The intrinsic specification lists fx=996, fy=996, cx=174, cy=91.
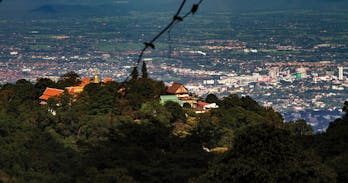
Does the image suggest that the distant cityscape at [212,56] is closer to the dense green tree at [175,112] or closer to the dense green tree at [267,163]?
the dense green tree at [175,112]

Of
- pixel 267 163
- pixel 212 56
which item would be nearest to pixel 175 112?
pixel 267 163

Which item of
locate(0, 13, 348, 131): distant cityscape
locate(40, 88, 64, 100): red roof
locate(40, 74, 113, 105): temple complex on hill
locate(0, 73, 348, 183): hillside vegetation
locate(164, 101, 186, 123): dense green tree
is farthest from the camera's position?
locate(0, 13, 348, 131): distant cityscape

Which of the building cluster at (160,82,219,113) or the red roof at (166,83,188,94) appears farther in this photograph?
the red roof at (166,83,188,94)

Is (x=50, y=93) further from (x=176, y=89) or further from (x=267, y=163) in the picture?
(x=267, y=163)

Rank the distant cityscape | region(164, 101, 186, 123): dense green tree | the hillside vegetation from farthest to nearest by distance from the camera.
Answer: the distant cityscape, region(164, 101, 186, 123): dense green tree, the hillside vegetation

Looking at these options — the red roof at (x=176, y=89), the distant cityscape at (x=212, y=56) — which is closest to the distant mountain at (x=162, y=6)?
the distant cityscape at (x=212, y=56)

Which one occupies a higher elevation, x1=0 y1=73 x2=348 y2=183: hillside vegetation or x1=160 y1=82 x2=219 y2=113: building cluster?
x1=0 y1=73 x2=348 y2=183: hillside vegetation

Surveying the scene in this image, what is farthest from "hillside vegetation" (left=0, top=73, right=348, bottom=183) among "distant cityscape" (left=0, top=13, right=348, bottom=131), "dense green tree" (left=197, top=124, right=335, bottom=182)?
"distant cityscape" (left=0, top=13, right=348, bottom=131)

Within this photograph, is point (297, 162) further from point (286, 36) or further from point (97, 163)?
point (286, 36)

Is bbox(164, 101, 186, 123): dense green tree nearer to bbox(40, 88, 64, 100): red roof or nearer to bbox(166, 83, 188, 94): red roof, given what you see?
bbox(166, 83, 188, 94): red roof
